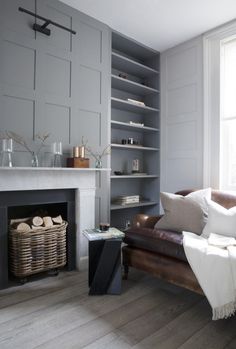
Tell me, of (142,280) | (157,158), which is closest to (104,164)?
(157,158)

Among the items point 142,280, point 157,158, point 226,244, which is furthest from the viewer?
point 157,158

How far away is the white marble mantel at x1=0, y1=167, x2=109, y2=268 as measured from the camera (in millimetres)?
2270

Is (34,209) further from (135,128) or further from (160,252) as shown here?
(135,128)

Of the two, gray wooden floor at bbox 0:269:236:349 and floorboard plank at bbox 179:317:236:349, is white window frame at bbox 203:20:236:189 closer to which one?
gray wooden floor at bbox 0:269:236:349

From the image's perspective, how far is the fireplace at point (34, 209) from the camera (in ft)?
7.38

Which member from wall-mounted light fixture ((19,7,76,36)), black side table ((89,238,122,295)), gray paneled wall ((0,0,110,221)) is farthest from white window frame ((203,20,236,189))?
wall-mounted light fixture ((19,7,76,36))

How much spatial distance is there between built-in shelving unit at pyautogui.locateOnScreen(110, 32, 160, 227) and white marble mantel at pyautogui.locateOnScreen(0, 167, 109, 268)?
77 cm

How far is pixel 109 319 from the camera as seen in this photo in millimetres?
1771

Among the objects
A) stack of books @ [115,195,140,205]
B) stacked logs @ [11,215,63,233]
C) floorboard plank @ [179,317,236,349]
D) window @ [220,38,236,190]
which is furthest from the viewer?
stack of books @ [115,195,140,205]

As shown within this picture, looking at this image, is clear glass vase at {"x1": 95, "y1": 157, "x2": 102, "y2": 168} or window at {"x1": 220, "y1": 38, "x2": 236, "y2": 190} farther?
window at {"x1": 220, "y1": 38, "x2": 236, "y2": 190}

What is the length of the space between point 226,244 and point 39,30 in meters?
2.60

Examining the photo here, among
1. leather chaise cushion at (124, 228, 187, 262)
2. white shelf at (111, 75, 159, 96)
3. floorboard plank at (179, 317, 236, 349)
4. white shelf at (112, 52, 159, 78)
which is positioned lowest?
floorboard plank at (179, 317, 236, 349)

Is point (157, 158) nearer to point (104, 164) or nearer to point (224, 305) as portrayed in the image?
point (104, 164)

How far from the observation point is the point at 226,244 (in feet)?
6.20
